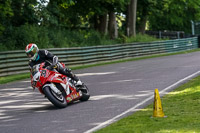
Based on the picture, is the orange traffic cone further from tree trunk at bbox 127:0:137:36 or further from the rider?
tree trunk at bbox 127:0:137:36

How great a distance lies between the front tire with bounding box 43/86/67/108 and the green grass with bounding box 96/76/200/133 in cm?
201

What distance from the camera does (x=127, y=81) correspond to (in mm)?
15969

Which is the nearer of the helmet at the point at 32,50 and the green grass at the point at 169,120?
the green grass at the point at 169,120

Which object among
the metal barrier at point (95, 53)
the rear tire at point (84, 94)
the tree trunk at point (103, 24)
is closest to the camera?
the rear tire at point (84, 94)

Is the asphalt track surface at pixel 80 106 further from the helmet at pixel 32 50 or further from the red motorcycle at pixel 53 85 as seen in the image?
the helmet at pixel 32 50

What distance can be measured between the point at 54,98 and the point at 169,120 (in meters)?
3.18

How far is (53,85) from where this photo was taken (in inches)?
415

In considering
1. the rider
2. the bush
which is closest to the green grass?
the rider

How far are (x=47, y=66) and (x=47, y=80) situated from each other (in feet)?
1.24

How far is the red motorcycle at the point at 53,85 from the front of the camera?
1041 cm

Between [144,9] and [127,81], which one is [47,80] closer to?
[127,81]

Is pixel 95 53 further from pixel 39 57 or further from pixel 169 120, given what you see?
pixel 169 120

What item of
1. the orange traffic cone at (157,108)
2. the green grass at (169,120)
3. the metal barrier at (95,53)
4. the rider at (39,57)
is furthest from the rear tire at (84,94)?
the metal barrier at (95,53)

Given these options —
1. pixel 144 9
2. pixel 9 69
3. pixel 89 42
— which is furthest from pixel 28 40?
pixel 144 9
